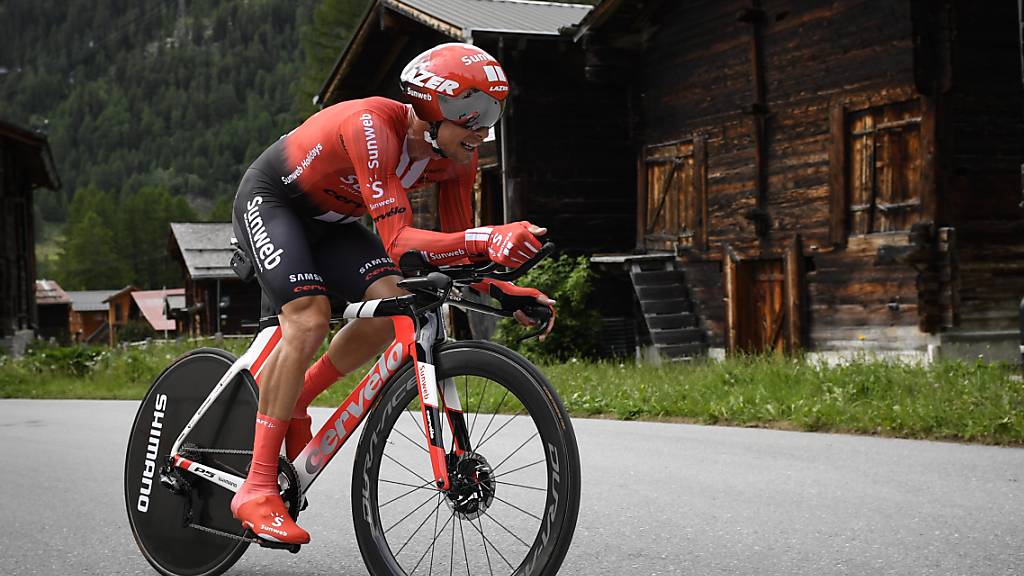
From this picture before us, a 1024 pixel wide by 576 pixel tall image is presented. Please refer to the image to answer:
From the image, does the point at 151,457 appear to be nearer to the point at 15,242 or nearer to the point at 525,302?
the point at 525,302

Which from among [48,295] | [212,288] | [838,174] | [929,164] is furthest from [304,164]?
[48,295]

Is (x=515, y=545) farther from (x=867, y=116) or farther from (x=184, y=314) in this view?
(x=184, y=314)

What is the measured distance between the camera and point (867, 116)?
16.4 metres

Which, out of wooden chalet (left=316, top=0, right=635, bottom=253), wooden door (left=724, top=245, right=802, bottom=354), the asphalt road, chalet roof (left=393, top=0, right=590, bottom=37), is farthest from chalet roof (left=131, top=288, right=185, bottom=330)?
the asphalt road

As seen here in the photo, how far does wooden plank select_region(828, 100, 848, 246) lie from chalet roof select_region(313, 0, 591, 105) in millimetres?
5704

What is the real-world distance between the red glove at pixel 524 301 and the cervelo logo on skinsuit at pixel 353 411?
0.37m

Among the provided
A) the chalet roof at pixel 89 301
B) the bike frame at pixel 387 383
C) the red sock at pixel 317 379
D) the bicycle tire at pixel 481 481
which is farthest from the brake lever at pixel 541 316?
the chalet roof at pixel 89 301

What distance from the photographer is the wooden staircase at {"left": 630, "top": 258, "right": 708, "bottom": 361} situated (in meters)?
19.7

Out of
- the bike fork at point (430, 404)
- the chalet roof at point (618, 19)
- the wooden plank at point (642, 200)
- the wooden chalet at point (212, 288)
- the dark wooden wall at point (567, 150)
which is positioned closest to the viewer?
the bike fork at point (430, 404)

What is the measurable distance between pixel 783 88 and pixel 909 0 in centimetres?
282

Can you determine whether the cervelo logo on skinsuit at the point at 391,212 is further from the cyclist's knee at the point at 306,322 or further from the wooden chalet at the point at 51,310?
the wooden chalet at the point at 51,310

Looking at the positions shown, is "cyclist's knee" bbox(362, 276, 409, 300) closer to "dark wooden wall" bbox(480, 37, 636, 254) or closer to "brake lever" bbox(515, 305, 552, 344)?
"brake lever" bbox(515, 305, 552, 344)

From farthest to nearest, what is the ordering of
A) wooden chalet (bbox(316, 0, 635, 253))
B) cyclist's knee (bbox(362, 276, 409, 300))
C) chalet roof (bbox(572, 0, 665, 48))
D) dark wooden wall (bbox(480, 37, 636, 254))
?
dark wooden wall (bbox(480, 37, 636, 254)) → wooden chalet (bbox(316, 0, 635, 253)) → chalet roof (bbox(572, 0, 665, 48)) → cyclist's knee (bbox(362, 276, 409, 300))

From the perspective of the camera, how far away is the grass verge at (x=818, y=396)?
9.31m
